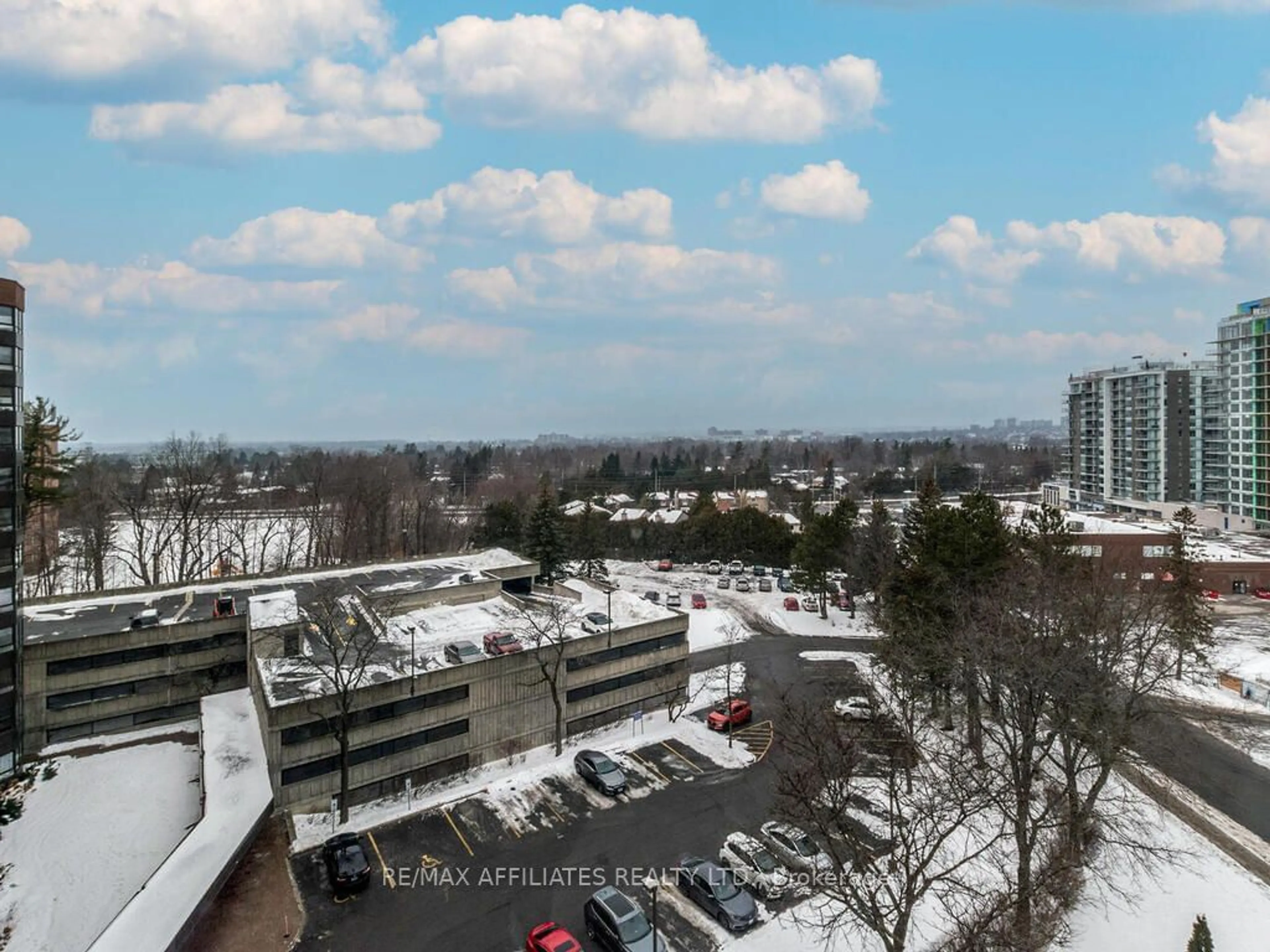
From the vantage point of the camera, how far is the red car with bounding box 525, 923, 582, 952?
12.7 m

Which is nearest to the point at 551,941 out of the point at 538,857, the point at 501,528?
the point at 538,857


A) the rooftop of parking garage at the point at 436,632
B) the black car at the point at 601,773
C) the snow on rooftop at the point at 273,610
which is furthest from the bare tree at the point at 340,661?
the black car at the point at 601,773

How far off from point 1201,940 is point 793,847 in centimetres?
777

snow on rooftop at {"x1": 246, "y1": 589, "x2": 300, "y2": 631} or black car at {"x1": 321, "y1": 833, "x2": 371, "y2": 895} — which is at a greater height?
snow on rooftop at {"x1": 246, "y1": 589, "x2": 300, "y2": 631}

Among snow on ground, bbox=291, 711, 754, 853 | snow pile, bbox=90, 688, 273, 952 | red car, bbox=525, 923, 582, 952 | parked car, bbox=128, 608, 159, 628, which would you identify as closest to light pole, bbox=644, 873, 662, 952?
red car, bbox=525, 923, 582, 952

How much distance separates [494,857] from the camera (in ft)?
53.6

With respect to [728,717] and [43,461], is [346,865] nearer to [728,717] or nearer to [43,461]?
[728,717]

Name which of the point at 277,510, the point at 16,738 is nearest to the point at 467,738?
the point at 16,738

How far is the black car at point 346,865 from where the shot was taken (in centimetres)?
1488

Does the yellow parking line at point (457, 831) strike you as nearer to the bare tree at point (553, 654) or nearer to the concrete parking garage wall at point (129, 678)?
the bare tree at point (553, 654)

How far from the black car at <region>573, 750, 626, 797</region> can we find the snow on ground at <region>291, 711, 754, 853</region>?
29 cm

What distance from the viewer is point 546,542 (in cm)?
4341

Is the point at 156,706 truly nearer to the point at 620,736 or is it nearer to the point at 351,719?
the point at 351,719

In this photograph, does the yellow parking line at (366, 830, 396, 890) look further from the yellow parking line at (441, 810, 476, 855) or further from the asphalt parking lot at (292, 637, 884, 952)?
the yellow parking line at (441, 810, 476, 855)
